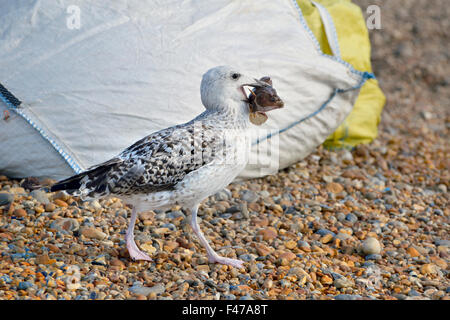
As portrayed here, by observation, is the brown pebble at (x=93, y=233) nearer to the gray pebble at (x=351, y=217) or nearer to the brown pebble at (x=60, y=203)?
the brown pebble at (x=60, y=203)

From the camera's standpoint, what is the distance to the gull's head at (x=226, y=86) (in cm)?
345

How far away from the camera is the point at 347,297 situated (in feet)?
11.0

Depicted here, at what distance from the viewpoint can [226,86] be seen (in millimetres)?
3447

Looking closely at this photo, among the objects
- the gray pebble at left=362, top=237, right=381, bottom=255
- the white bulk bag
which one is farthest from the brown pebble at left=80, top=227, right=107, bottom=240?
the gray pebble at left=362, top=237, right=381, bottom=255

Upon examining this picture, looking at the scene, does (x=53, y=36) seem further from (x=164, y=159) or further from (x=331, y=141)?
(x=331, y=141)

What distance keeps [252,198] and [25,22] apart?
83.6 inches

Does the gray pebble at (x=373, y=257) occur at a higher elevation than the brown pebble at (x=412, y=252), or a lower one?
higher

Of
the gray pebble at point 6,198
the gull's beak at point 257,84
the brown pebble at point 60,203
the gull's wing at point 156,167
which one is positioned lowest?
the brown pebble at point 60,203

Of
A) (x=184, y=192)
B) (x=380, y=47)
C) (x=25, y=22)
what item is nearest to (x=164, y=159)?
(x=184, y=192)

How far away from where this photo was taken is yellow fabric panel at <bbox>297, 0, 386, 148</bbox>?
542 centimetres

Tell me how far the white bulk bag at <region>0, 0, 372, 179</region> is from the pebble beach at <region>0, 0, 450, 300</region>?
1.17ft

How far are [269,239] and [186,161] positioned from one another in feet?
3.29

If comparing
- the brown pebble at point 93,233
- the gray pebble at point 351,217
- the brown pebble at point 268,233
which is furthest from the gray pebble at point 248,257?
the gray pebble at point 351,217

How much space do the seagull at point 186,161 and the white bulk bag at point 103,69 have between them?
1004 mm
